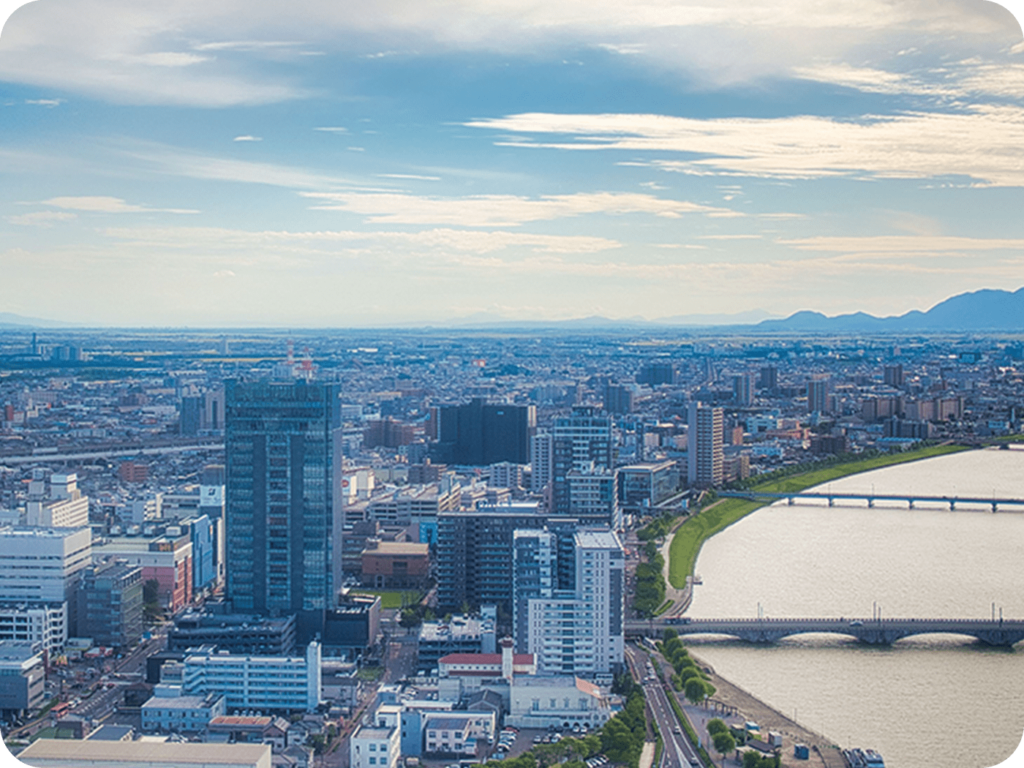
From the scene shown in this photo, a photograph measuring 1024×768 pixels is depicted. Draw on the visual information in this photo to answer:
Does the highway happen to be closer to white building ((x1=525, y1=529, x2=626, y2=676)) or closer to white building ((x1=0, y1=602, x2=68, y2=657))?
white building ((x1=525, y1=529, x2=626, y2=676))

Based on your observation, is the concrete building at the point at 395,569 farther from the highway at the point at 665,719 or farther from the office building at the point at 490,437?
the office building at the point at 490,437

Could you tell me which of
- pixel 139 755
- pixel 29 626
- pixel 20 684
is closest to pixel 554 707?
pixel 139 755

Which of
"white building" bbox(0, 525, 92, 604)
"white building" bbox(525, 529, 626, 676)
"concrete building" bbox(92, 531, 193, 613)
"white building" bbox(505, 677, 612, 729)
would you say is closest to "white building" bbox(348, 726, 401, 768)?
"white building" bbox(505, 677, 612, 729)

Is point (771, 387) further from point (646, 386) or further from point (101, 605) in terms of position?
point (101, 605)

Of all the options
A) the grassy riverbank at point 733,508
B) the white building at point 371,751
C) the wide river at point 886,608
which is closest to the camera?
the white building at point 371,751

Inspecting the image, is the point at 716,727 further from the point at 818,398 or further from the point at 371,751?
the point at 818,398

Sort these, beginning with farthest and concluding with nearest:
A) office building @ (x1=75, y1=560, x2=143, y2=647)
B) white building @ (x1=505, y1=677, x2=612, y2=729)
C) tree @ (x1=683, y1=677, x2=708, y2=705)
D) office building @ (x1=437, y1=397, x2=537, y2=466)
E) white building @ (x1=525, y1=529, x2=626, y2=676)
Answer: office building @ (x1=437, y1=397, x2=537, y2=466) < office building @ (x1=75, y1=560, x2=143, y2=647) < white building @ (x1=525, y1=529, x2=626, y2=676) < tree @ (x1=683, y1=677, x2=708, y2=705) < white building @ (x1=505, y1=677, x2=612, y2=729)

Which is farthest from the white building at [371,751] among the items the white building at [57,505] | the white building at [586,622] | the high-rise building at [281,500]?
the white building at [57,505]
